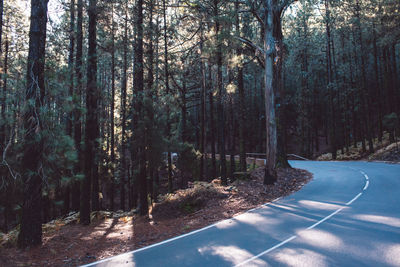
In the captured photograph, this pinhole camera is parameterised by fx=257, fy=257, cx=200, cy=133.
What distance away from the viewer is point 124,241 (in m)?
7.98

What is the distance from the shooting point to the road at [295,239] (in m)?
5.54

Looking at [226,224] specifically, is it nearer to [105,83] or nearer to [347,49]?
[105,83]

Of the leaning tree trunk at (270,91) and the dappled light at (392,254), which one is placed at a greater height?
the leaning tree trunk at (270,91)

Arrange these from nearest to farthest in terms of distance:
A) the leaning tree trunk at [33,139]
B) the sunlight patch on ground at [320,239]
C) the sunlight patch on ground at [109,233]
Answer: the sunlight patch on ground at [320,239], the leaning tree trunk at [33,139], the sunlight patch on ground at [109,233]

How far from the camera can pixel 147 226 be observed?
10008mm

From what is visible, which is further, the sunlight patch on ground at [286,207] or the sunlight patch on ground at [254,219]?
the sunlight patch on ground at [286,207]

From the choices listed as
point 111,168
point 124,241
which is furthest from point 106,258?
point 111,168

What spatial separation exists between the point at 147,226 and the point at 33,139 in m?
5.25

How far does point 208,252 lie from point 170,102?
1149cm

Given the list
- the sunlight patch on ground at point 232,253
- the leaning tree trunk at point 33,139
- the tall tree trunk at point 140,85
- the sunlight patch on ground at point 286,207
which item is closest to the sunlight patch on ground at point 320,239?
the sunlight patch on ground at point 232,253

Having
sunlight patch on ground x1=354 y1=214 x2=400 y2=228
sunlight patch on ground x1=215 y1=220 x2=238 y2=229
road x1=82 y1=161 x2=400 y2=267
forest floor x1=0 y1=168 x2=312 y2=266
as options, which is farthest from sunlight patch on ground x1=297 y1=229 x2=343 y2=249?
forest floor x1=0 y1=168 x2=312 y2=266

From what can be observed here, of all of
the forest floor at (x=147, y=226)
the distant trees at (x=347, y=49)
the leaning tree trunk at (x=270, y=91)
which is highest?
the distant trees at (x=347, y=49)

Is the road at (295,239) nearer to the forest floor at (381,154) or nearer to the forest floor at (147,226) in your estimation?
the forest floor at (147,226)

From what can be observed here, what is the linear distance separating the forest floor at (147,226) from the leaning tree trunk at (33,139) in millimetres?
592
